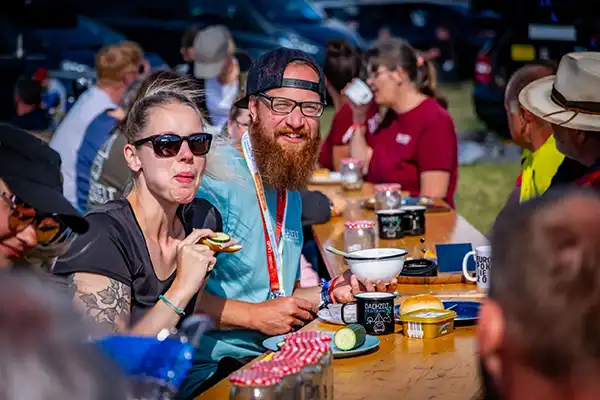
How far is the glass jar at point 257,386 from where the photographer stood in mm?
2607

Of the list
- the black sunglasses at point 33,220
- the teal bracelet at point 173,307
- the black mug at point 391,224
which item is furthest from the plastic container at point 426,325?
the black mug at point 391,224

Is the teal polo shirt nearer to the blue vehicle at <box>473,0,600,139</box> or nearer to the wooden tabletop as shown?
the wooden tabletop

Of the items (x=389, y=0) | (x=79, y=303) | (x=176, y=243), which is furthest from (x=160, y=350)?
(x=389, y=0)

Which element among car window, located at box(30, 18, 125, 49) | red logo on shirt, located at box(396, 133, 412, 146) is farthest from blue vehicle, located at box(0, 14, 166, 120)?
red logo on shirt, located at box(396, 133, 412, 146)

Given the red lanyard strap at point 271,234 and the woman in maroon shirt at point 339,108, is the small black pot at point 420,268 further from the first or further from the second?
the woman in maroon shirt at point 339,108

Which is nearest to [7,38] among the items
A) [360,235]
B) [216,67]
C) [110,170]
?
[216,67]

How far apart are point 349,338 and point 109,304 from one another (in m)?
0.76

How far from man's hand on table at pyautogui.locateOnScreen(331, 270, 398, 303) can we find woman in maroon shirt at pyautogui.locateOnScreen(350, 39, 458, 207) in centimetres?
303

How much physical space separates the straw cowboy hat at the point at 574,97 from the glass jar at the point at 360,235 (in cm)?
94

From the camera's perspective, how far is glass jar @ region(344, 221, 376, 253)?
5242 millimetres

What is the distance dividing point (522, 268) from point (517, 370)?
18 cm

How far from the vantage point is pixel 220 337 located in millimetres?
4336

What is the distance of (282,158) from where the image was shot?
→ 4.60 metres

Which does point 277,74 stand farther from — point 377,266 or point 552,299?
point 552,299
